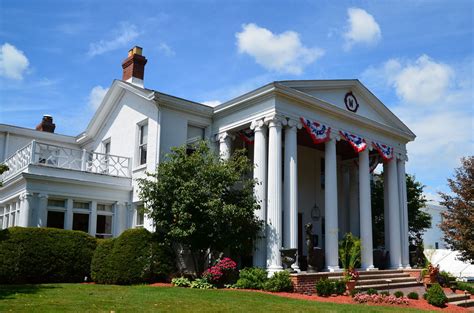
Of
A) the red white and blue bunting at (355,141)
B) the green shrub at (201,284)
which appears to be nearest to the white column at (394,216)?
the red white and blue bunting at (355,141)

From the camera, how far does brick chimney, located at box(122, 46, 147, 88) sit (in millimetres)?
23719

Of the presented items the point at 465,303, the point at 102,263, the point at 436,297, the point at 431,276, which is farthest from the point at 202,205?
the point at 431,276

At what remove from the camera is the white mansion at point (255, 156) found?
18.1 meters

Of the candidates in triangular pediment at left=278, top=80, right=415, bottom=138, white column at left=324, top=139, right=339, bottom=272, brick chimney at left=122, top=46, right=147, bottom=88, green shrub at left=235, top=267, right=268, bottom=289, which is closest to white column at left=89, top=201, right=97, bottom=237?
green shrub at left=235, top=267, right=268, bottom=289

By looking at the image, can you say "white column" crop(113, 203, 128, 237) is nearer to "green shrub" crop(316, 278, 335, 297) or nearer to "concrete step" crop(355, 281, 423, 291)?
"green shrub" crop(316, 278, 335, 297)

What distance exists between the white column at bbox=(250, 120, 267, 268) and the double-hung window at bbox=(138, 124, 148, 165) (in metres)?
5.06

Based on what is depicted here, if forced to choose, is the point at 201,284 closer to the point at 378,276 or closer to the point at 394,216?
the point at 378,276

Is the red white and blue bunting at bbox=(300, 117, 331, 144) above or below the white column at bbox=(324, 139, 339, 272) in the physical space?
above

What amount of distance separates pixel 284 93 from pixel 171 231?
22.4 feet

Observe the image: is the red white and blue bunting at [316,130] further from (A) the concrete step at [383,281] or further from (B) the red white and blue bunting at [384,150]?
(A) the concrete step at [383,281]

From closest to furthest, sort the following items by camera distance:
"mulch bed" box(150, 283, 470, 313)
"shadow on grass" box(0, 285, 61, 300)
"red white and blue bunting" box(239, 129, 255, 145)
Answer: "shadow on grass" box(0, 285, 61, 300) < "mulch bed" box(150, 283, 470, 313) < "red white and blue bunting" box(239, 129, 255, 145)

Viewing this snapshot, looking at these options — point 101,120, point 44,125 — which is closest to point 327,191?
point 101,120

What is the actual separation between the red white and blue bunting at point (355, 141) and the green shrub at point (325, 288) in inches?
299

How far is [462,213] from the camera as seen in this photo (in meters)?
24.0
